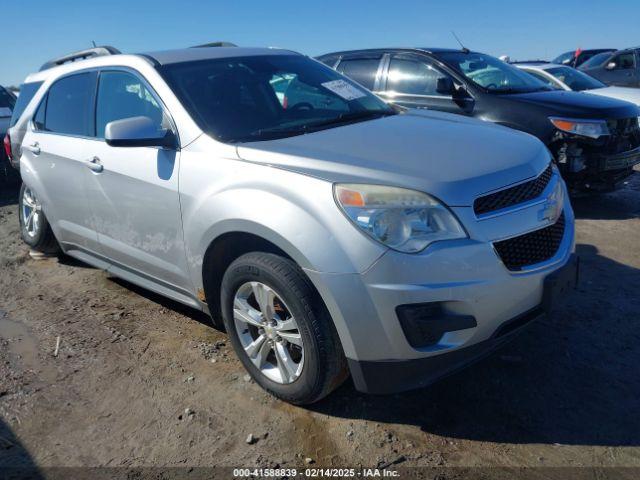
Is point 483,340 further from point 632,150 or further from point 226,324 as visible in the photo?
point 632,150

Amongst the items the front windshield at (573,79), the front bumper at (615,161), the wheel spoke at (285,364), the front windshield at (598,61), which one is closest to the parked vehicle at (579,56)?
the front windshield at (598,61)

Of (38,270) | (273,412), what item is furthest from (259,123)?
(38,270)

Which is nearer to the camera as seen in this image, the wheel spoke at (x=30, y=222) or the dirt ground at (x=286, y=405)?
the dirt ground at (x=286, y=405)

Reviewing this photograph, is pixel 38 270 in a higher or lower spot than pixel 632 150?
lower

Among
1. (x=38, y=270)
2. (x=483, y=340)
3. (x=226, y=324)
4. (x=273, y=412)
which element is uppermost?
(x=483, y=340)

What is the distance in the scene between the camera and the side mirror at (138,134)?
10.0ft

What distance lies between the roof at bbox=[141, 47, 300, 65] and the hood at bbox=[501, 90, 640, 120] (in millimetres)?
3062

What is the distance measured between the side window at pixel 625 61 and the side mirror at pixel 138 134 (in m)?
13.0

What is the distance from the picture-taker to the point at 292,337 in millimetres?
2662

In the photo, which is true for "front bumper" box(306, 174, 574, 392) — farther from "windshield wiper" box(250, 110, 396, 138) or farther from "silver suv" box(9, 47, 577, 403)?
"windshield wiper" box(250, 110, 396, 138)

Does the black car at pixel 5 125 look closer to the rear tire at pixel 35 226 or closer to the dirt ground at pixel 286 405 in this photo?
the rear tire at pixel 35 226

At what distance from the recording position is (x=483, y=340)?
2410mm

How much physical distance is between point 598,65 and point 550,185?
42.2ft

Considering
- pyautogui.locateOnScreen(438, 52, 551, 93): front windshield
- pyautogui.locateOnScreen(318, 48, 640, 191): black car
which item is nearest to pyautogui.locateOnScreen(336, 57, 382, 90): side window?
pyautogui.locateOnScreen(318, 48, 640, 191): black car
